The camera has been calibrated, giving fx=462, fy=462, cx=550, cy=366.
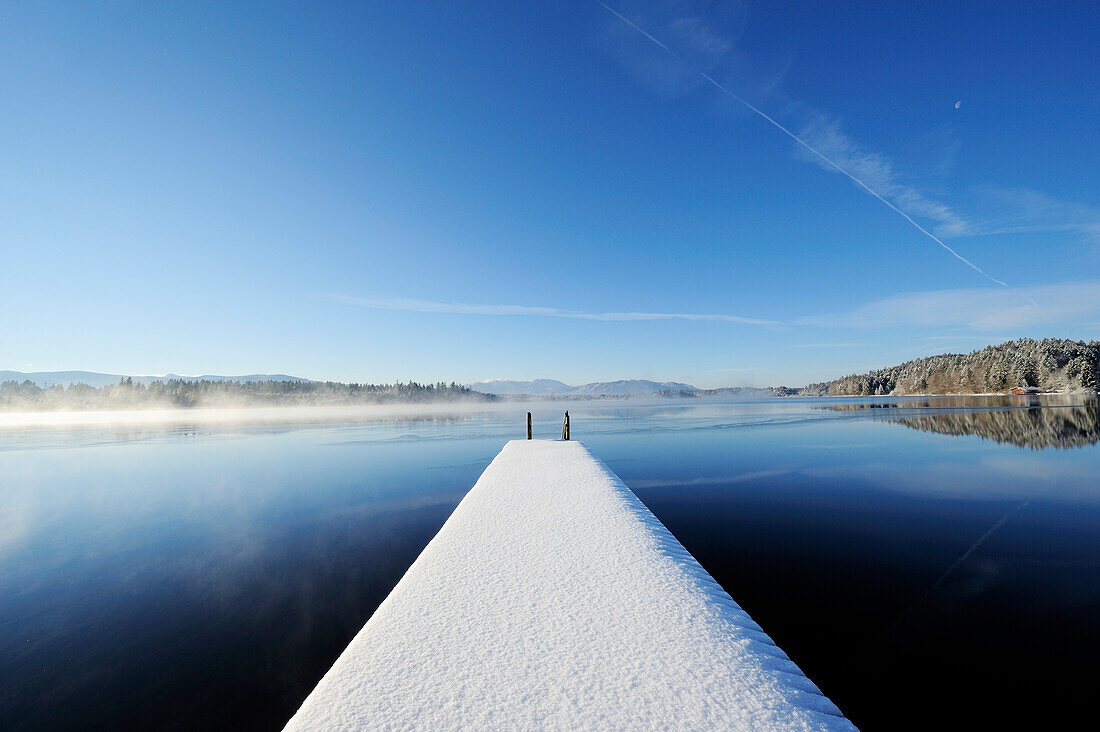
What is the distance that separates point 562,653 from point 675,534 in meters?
7.31

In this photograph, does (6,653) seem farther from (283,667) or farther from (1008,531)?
(1008,531)

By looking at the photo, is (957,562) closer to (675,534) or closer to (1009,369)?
(675,534)

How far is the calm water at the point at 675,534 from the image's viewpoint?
5.29 meters

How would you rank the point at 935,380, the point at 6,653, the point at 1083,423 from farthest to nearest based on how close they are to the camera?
the point at 935,380, the point at 1083,423, the point at 6,653

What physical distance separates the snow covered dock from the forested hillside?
426 feet

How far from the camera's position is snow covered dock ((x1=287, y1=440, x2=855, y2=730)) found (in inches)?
125

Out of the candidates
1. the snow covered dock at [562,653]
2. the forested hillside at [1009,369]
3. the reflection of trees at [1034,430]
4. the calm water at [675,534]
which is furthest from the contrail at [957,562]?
the forested hillside at [1009,369]

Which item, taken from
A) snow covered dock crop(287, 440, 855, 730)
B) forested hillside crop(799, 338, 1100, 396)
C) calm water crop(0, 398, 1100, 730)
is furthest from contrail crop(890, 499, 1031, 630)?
forested hillside crop(799, 338, 1100, 396)

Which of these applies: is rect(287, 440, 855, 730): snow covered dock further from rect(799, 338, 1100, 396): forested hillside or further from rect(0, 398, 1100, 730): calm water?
rect(799, 338, 1100, 396): forested hillside

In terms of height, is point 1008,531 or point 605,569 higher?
point 605,569

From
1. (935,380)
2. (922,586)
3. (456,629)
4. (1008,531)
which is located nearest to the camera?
(456,629)

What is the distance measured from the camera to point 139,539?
11.4m

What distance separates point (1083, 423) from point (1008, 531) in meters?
38.1

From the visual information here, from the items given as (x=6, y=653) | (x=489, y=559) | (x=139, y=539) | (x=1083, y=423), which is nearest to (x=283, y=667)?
(x=489, y=559)
